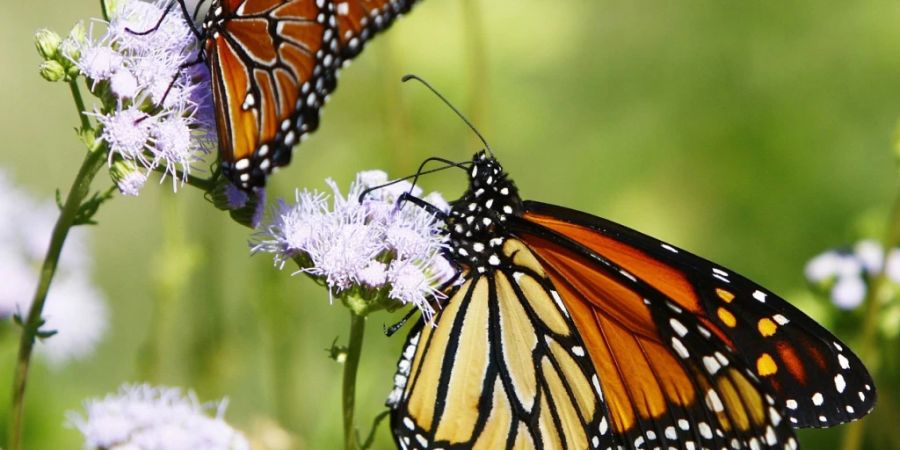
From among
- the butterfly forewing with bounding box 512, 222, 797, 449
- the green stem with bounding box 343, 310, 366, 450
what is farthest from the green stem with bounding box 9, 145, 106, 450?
the butterfly forewing with bounding box 512, 222, 797, 449

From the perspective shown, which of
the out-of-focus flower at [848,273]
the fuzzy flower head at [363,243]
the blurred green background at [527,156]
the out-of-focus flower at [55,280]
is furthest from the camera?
the blurred green background at [527,156]

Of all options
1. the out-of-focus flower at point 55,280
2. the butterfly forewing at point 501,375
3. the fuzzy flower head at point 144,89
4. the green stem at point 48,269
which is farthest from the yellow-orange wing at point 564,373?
the out-of-focus flower at point 55,280

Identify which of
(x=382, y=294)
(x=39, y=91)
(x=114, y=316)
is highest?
(x=39, y=91)

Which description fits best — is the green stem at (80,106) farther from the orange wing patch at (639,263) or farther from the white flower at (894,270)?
the white flower at (894,270)

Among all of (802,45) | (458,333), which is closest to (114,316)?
(458,333)

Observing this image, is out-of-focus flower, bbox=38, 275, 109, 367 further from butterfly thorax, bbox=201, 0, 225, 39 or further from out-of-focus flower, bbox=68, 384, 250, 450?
butterfly thorax, bbox=201, 0, 225, 39

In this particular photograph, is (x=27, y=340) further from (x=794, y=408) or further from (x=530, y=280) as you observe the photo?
(x=794, y=408)
